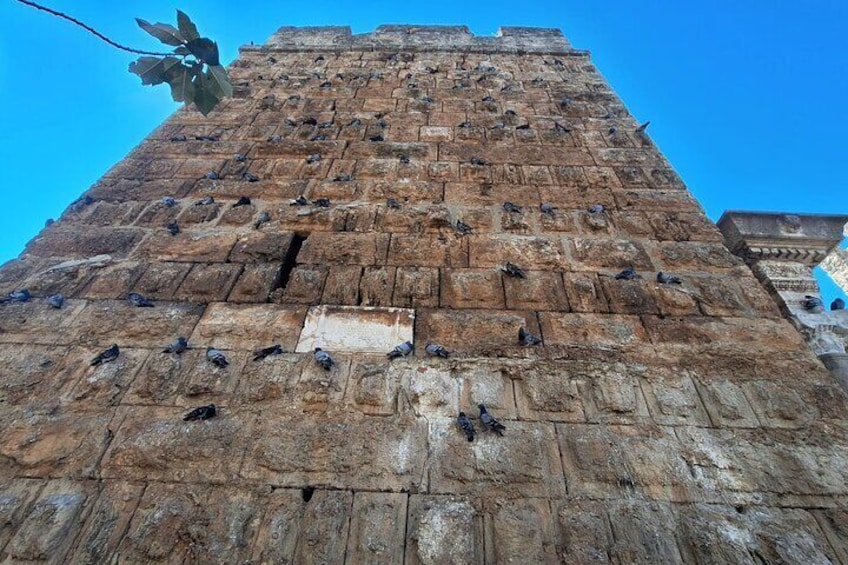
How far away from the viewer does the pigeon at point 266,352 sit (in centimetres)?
259

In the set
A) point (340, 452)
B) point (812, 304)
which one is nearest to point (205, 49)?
point (340, 452)

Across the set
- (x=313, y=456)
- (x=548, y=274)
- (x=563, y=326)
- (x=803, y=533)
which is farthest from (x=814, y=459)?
(x=313, y=456)

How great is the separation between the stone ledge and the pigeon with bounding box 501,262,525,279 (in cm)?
492

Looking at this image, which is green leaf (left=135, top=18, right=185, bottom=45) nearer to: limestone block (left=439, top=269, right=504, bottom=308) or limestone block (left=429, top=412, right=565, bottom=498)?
limestone block (left=439, top=269, right=504, bottom=308)

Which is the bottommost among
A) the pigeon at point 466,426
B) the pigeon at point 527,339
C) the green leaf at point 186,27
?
the pigeon at point 466,426

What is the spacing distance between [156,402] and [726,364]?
2.90 meters

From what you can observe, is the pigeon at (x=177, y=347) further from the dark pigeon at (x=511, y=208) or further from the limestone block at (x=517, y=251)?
the dark pigeon at (x=511, y=208)

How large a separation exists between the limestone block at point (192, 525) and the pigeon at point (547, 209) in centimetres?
266

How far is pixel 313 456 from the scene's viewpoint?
2.17m

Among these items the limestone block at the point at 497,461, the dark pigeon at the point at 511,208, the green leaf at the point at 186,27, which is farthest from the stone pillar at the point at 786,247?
the green leaf at the point at 186,27

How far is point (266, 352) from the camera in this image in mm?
2602

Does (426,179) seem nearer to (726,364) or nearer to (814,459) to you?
(726,364)

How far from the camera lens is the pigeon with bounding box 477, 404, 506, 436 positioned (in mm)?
2264

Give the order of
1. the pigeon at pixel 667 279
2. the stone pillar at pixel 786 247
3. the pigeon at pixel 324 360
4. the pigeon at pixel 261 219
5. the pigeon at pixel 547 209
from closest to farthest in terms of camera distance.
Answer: the pigeon at pixel 324 360, the pigeon at pixel 667 279, the stone pillar at pixel 786 247, the pigeon at pixel 261 219, the pigeon at pixel 547 209
